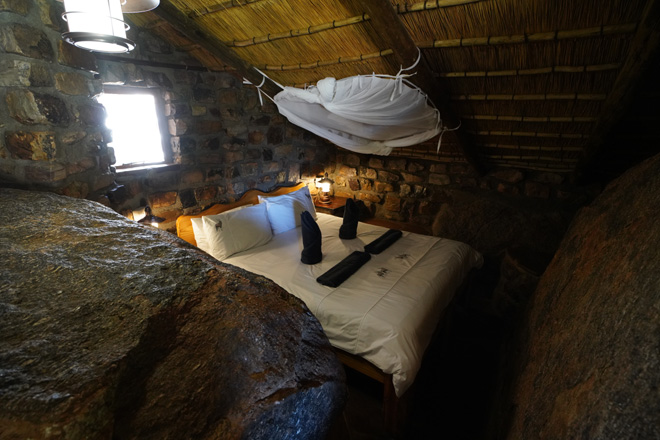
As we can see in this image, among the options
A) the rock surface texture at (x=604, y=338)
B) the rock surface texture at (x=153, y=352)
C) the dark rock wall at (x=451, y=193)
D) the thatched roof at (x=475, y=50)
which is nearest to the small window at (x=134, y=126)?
the thatched roof at (x=475, y=50)

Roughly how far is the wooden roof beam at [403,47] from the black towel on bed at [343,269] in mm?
1258

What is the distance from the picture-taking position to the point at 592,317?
859 millimetres

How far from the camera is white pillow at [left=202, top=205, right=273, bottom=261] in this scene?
101 inches

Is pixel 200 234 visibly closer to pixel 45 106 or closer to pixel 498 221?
pixel 45 106

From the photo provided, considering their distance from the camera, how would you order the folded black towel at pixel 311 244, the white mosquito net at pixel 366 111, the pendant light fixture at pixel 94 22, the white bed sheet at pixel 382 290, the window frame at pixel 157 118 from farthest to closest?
the folded black towel at pixel 311 244, the window frame at pixel 157 118, the white mosquito net at pixel 366 111, the white bed sheet at pixel 382 290, the pendant light fixture at pixel 94 22

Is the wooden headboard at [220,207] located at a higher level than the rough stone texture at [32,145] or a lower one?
lower

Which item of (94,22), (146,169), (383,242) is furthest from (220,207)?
(94,22)

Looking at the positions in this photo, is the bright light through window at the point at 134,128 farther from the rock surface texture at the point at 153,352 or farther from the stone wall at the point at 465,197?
the stone wall at the point at 465,197

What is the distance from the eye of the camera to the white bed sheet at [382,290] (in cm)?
169

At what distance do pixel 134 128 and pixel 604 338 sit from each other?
2.95m

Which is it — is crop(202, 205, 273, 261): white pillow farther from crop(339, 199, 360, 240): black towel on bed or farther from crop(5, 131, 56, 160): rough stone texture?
crop(5, 131, 56, 160): rough stone texture

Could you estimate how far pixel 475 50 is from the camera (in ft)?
6.05

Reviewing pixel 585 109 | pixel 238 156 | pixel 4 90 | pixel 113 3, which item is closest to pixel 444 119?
pixel 585 109

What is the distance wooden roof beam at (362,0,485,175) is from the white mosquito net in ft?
0.20
